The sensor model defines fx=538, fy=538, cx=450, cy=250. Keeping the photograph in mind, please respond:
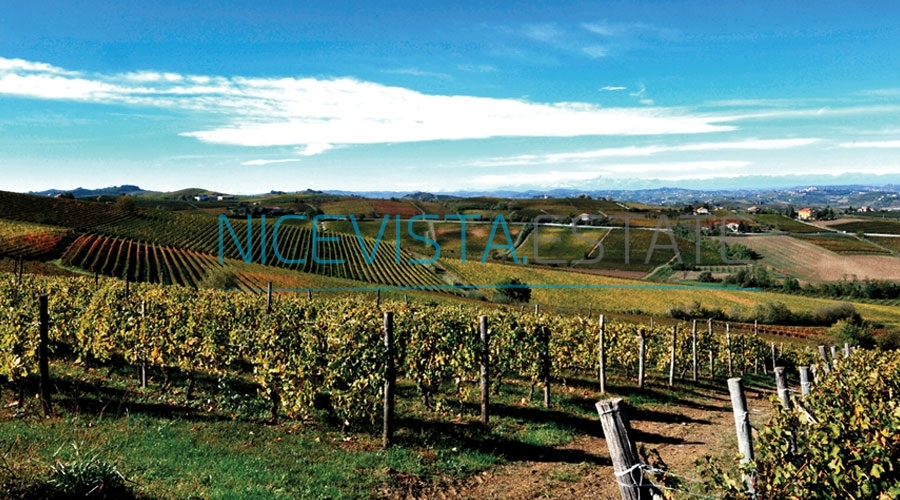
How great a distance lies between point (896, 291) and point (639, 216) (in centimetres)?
7732

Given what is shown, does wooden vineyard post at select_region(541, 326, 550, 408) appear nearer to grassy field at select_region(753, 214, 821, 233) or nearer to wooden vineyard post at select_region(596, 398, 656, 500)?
wooden vineyard post at select_region(596, 398, 656, 500)

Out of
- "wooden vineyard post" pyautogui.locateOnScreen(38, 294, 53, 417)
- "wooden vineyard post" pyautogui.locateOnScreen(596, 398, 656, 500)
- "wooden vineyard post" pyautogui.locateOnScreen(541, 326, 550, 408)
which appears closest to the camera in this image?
"wooden vineyard post" pyautogui.locateOnScreen(596, 398, 656, 500)

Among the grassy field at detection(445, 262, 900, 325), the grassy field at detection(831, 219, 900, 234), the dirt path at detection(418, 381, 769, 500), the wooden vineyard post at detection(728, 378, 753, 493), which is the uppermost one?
the wooden vineyard post at detection(728, 378, 753, 493)

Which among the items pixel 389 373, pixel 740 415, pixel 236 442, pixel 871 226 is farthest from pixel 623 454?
pixel 871 226

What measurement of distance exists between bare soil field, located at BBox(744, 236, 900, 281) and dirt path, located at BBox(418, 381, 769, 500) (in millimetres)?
94221

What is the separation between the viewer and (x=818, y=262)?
10200 cm

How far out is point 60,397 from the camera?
12102 millimetres

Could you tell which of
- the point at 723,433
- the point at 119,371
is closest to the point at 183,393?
the point at 119,371

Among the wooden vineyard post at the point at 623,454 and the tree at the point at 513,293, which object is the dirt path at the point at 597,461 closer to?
the wooden vineyard post at the point at 623,454

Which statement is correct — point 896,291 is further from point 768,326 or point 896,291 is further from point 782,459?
point 782,459

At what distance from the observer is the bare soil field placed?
94.0m

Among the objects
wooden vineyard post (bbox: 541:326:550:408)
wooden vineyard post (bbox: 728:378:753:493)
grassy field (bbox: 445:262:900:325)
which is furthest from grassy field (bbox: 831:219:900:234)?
wooden vineyard post (bbox: 728:378:753:493)

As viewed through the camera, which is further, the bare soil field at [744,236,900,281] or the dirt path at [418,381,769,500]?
the bare soil field at [744,236,900,281]

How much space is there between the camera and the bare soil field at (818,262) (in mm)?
94000
